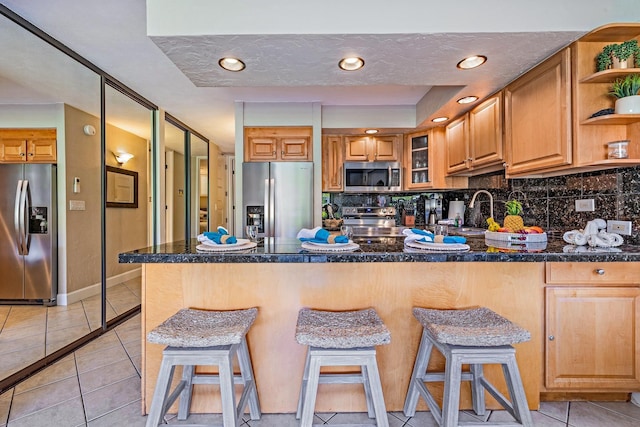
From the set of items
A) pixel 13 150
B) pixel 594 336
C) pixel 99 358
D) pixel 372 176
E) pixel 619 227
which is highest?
pixel 13 150

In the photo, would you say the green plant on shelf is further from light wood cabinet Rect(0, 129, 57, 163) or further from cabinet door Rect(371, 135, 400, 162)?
light wood cabinet Rect(0, 129, 57, 163)

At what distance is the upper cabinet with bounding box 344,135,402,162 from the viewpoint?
3.79 meters

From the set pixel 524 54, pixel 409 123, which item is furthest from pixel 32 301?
pixel 524 54

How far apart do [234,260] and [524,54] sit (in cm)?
202

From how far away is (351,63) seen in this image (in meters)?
1.90

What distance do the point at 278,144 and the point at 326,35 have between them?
190 centimetres

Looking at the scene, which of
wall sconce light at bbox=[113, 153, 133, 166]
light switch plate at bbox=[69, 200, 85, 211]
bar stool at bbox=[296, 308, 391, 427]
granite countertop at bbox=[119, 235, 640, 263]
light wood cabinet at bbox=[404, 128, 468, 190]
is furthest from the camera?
wall sconce light at bbox=[113, 153, 133, 166]

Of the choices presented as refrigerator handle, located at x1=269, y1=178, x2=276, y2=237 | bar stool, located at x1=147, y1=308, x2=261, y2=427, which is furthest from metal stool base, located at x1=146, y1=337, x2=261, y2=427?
refrigerator handle, located at x1=269, y1=178, x2=276, y2=237

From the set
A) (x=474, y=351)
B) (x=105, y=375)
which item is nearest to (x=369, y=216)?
(x=474, y=351)

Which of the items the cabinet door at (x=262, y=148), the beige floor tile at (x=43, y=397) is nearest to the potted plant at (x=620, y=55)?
the cabinet door at (x=262, y=148)

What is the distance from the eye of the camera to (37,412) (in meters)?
1.63

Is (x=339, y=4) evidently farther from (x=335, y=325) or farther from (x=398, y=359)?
(x=398, y=359)

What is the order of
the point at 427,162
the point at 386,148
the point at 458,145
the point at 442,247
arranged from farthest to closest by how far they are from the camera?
the point at 386,148
the point at 427,162
the point at 458,145
the point at 442,247

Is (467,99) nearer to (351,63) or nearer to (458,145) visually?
(458,145)
